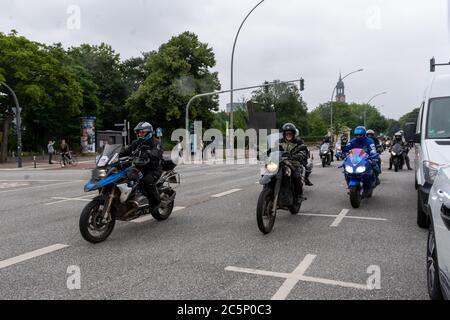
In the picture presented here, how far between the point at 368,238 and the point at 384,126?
127911 millimetres

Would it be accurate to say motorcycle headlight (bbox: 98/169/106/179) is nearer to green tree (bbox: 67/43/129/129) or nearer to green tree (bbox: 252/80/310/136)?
green tree (bbox: 67/43/129/129)

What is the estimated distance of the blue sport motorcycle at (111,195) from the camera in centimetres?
582

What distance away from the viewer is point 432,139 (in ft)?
23.7

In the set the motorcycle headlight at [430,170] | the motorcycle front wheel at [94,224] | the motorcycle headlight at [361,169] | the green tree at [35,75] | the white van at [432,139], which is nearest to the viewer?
the motorcycle front wheel at [94,224]

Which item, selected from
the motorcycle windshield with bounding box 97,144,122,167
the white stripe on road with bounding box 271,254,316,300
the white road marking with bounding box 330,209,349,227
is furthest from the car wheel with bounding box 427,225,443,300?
the motorcycle windshield with bounding box 97,144,122,167

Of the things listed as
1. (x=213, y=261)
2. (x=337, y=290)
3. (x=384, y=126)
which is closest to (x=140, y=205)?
(x=213, y=261)

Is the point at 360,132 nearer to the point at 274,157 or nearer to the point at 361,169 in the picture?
the point at 361,169

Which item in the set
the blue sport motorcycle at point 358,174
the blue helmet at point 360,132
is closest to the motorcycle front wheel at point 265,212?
the blue sport motorcycle at point 358,174

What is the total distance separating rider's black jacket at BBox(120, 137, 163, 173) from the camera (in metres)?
6.63

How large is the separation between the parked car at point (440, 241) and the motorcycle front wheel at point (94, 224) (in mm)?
4004

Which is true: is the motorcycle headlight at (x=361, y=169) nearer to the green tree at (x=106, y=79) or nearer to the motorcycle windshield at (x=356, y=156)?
the motorcycle windshield at (x=356, y=156)

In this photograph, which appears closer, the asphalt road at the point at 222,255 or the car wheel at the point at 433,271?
the car wheel at the point at 433,271

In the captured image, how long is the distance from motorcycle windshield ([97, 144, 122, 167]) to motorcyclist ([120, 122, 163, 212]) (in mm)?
277

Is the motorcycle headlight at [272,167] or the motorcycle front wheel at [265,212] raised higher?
the motorcycle headlight at [272,167]
